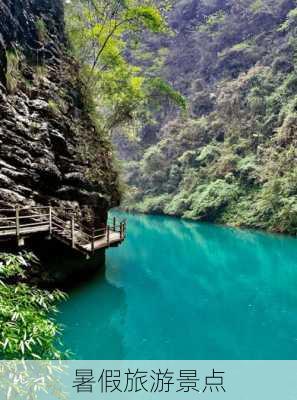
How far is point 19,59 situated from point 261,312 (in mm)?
11777

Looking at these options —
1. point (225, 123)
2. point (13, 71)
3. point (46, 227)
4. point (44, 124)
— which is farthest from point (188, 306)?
point (225, 123)

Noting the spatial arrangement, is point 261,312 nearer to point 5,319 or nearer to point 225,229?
point 5,319

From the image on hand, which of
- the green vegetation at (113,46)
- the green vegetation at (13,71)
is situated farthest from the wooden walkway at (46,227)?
the green vegetation at (113,46)

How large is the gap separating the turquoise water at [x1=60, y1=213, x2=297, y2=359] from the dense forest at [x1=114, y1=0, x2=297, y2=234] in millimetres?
7343

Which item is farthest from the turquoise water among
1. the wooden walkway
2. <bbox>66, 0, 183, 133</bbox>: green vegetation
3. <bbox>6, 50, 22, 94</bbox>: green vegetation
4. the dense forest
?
<bbox>66, 0, 183, 133</bbox>: green vegetation

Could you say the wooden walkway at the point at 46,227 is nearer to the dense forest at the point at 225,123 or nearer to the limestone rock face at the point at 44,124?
the limestone rock face at the point at 44,124

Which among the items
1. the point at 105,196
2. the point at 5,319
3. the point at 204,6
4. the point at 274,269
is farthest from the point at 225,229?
the point at 204,6

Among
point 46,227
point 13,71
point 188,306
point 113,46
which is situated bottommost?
point 188,306

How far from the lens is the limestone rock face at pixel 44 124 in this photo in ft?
39.3

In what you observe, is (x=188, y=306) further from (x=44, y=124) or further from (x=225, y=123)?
(x=225, y=123)

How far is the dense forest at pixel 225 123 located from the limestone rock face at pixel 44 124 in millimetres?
9110

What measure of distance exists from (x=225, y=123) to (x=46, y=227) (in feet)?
105

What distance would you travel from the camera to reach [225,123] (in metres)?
39.8

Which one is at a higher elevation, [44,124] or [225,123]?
[225,123]
